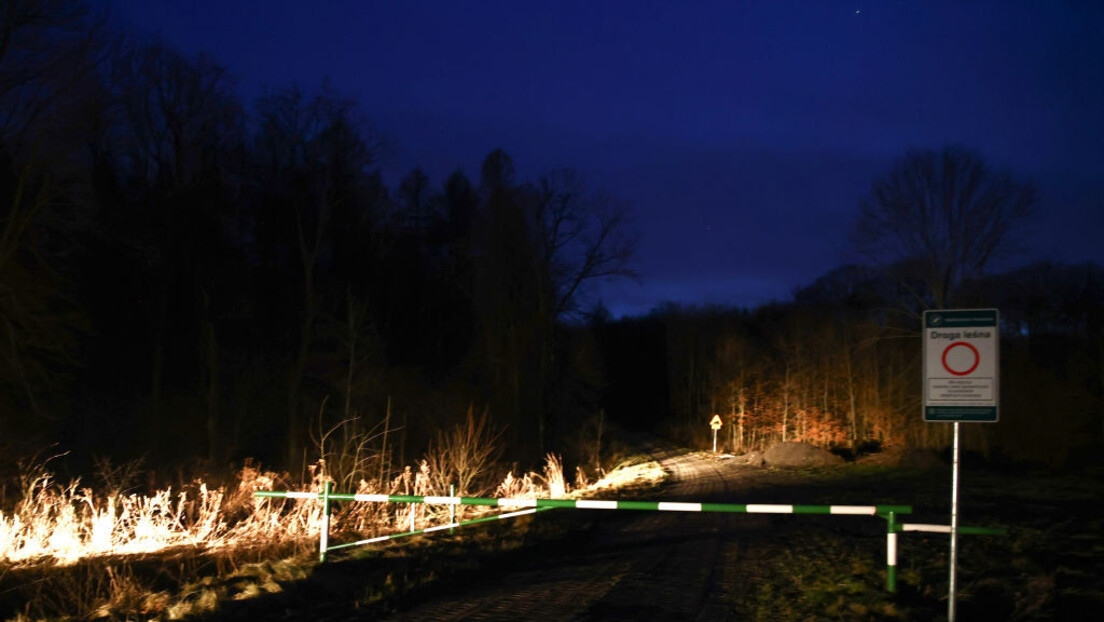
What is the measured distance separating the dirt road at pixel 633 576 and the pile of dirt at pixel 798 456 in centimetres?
2039

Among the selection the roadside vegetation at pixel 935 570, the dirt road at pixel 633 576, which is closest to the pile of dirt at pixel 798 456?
the roadside vegetation at pixel 935 570

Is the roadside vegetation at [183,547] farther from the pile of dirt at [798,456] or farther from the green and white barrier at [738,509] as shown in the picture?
the pile of dirt at [798,456]

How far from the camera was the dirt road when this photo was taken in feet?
26.1

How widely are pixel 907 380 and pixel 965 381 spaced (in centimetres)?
3251

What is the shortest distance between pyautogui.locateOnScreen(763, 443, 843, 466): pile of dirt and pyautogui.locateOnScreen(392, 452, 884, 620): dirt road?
20.4 meters

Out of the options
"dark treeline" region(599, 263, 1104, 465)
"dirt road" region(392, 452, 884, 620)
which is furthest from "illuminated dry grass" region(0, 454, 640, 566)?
"dark treeline" region(599, 263, 1104, 465)

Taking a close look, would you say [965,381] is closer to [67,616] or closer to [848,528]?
[848,528]

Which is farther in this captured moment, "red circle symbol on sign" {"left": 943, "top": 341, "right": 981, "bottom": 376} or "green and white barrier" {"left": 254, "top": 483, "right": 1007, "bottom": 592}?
"green and white barrier" {"left": 254, "top": 483, "right": 1007, "bottom": 592}

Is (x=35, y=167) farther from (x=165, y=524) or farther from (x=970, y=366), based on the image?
(x=970, y=366)

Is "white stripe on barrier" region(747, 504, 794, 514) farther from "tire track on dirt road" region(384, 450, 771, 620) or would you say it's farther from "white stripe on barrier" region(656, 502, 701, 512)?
"tire track on dirt road" region(384, 450, 771, 620)

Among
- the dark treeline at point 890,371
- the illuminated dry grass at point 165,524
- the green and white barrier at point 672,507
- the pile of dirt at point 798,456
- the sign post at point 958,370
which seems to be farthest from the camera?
the pile of dirt at point 798,456

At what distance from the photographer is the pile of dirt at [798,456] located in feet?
113

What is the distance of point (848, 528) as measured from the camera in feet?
44.0

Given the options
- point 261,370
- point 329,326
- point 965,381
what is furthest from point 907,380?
point 965,381
